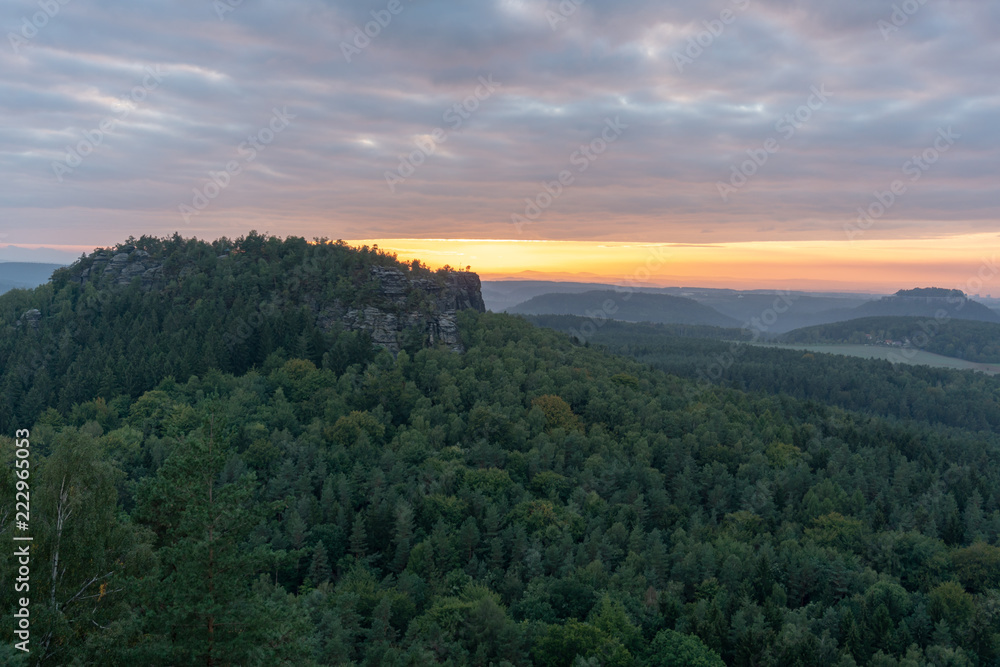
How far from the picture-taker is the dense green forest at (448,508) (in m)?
27.6

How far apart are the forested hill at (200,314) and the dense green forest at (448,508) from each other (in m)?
0.97

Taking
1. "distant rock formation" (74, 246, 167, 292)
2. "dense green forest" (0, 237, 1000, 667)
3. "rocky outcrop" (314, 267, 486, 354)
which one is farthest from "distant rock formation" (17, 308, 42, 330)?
"rocky outcrop" (314, 267, 486, 354)

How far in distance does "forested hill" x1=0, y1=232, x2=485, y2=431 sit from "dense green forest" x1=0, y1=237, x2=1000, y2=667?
0.97 metres

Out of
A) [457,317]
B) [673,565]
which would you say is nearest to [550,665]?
[673,565]

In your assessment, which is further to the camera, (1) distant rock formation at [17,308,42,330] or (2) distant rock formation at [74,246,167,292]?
(2) distant rock formation at [74,246,167,292]

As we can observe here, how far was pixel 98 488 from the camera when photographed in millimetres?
27766

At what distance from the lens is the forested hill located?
113 metres

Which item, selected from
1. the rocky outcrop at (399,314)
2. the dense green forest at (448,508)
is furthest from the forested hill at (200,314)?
the dense green forest at (448,508)

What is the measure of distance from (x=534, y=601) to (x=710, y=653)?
16.7m

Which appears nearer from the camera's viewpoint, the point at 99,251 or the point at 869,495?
the point at 869,495

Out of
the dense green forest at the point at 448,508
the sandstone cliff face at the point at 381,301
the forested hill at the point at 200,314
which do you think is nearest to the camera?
the dense green forest at the point at 448,508

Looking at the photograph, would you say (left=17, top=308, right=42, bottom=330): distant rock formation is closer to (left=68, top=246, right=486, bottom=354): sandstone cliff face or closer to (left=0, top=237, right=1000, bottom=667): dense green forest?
(left=68, top=246, right=486, bottom=354): sandstone cliff face

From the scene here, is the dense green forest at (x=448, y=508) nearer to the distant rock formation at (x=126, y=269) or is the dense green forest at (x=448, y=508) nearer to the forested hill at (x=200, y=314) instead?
the forested hill at (x=200, y=314)

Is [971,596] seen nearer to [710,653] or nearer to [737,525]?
[737,525]
